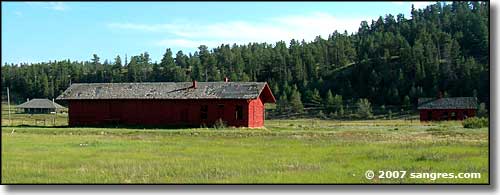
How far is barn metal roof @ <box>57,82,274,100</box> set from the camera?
4853 cm

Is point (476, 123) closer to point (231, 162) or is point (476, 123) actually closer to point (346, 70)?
point (231, 162)

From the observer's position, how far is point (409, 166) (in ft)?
53.1

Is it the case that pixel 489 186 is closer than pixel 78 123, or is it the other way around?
pixel 489 186

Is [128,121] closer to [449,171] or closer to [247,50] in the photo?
[449,171]

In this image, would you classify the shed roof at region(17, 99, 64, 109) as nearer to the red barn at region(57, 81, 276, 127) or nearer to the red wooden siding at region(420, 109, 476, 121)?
the red barn at region(57, 81, 276, 127)

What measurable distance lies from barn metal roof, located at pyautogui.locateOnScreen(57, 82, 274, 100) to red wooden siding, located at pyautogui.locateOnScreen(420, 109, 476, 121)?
34.4 metres

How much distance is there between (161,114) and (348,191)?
127 ft

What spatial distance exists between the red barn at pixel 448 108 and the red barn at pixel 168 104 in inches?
1276

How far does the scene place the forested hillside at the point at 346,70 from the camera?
107m

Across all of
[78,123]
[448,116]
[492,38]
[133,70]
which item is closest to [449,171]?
[492,38]

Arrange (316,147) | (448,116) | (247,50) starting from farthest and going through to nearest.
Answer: (247,50)
(448,116)
(316,147)

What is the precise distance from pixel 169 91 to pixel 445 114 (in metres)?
40.6

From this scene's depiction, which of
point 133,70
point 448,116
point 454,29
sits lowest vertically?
point 448,116

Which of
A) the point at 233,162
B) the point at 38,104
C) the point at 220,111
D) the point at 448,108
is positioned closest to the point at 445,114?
the point at 448,108
